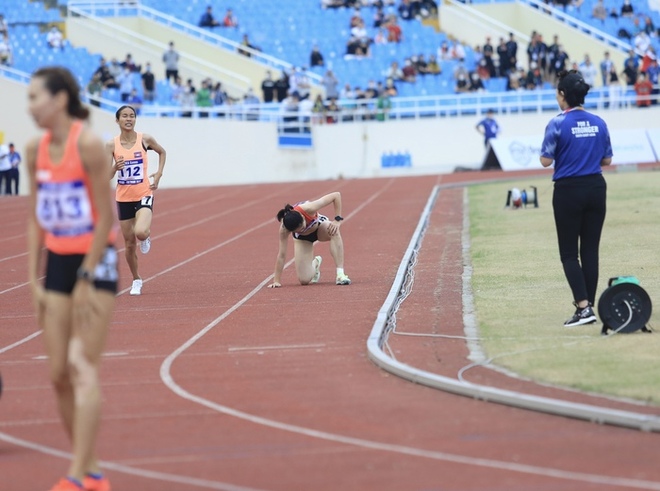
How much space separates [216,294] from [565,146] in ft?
16.8

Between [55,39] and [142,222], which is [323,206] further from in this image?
[55,39]

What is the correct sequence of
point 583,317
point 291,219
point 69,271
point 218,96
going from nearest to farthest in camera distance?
1. point 69,271
2. point 583,317
3. point 291,219
4. point 218,96

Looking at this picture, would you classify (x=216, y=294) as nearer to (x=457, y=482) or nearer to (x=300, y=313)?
(x=300, y=313)

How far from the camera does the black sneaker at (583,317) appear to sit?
10250 millimetres

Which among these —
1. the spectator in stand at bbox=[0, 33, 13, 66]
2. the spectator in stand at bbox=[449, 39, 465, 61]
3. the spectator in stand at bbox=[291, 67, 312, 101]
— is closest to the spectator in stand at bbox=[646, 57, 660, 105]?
the spectator in stand at bbox=[449, 39, 465, 61]

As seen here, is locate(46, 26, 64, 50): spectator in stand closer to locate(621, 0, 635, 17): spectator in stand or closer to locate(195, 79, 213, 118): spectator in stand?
locate(195, 79, 213, 118): spectator in stand

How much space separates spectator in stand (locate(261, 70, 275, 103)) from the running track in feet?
86.2

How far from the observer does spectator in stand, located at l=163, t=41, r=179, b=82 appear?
41938 mm

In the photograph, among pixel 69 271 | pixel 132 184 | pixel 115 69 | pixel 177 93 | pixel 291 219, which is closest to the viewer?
pixel 69 271

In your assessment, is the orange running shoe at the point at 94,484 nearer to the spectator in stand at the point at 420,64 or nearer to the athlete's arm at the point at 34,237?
the athlete's arm at the point at 34,237

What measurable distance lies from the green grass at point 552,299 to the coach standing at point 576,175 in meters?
0.42

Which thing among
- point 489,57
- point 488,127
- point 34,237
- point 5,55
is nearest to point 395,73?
point 489,57

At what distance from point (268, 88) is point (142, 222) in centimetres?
2796

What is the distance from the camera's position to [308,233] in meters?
14.2
